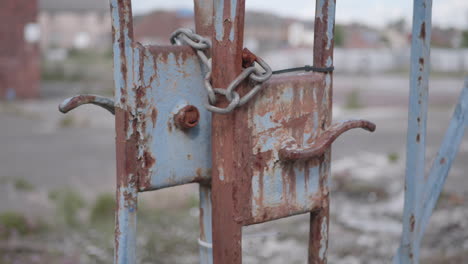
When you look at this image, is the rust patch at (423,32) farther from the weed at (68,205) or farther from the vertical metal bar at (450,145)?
the weed at (68,205)

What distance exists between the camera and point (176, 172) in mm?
1511

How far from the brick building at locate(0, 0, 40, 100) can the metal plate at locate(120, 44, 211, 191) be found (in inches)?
538

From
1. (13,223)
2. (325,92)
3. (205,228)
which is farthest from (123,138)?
(13,223)

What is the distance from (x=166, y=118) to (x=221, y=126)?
13 cm

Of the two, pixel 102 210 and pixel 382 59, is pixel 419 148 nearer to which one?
pixel 102 210

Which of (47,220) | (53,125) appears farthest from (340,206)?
(53,125)

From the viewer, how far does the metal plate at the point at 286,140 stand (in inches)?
60.1

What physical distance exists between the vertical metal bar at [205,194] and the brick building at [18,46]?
44.3 feet

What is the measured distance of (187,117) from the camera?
4.89ft

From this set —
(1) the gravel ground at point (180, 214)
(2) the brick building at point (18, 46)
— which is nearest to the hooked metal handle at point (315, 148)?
(1) the gravel ground at point (180, 214)

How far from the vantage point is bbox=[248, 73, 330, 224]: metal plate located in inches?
60.1

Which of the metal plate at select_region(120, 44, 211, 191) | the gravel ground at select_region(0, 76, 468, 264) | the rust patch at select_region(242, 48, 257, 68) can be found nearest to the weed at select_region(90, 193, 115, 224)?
the gravel ground at select_region(0, 76, 468, 264)

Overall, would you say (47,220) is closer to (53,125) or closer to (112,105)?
(112,105)

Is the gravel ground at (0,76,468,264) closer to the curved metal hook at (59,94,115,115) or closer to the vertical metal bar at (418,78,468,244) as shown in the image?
the vertical metal bar at (418,78,468,244)
